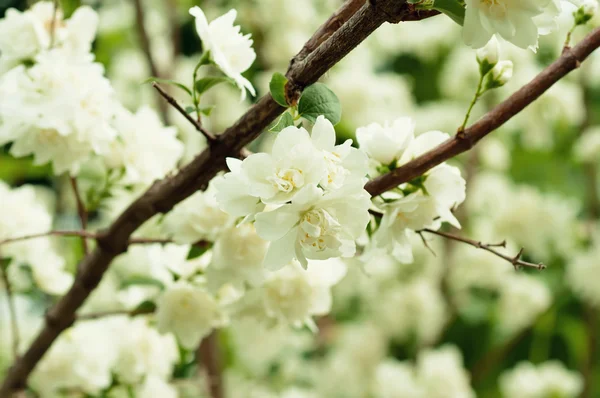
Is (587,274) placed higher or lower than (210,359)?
lower

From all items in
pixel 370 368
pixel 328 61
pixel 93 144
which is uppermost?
pixel 328 61

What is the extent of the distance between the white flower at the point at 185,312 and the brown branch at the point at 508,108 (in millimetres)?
278

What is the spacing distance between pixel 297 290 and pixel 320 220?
29 centimetres

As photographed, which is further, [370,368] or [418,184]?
[370,368]

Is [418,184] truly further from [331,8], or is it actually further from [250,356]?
[331,8]

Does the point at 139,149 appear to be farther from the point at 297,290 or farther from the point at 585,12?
the point at 585,12

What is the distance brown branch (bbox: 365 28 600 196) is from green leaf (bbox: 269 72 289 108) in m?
0.12

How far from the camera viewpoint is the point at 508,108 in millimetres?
482

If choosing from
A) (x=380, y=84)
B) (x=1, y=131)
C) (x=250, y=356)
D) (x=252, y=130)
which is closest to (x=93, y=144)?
(x=1, y=131)

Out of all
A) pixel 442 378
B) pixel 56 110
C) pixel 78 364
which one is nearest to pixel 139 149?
pixel 56 110

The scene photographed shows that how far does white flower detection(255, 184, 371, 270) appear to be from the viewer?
0.39 m

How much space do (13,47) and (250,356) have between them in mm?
935

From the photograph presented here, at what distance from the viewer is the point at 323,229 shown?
0.39 m

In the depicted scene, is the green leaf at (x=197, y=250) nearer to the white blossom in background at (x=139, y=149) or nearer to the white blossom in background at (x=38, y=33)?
the white blossom in background at (x=139, y=149)
